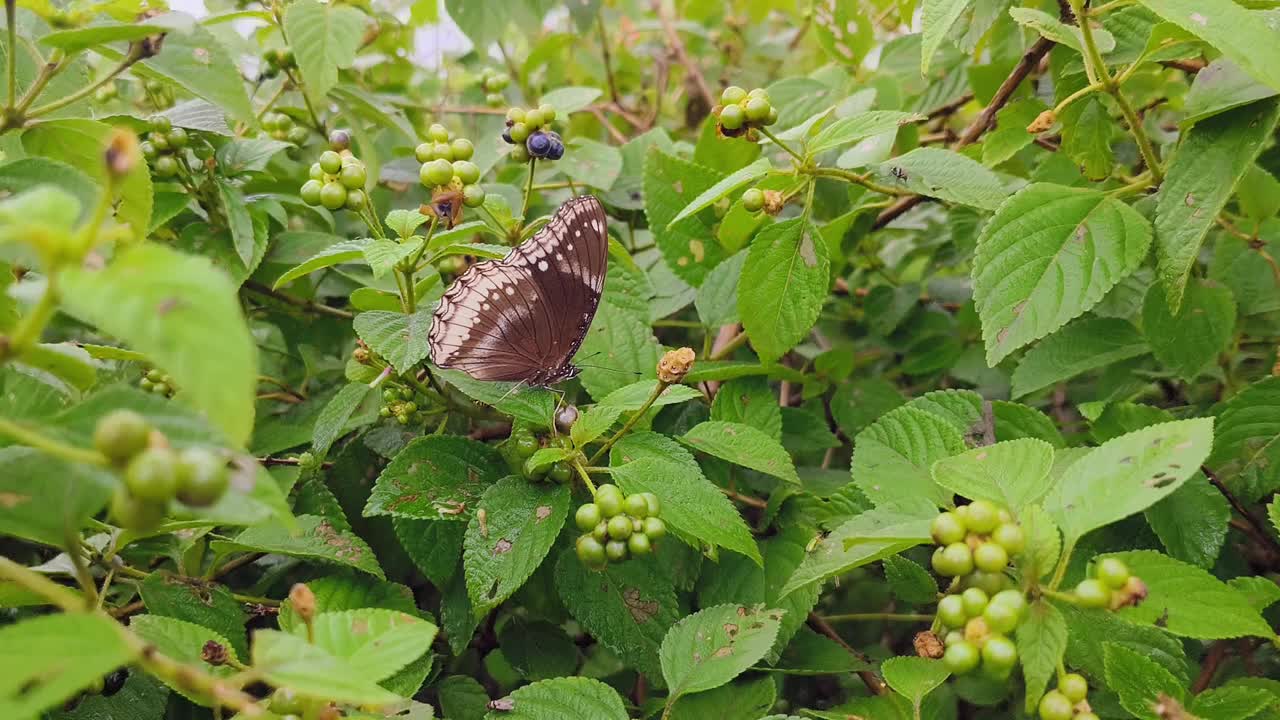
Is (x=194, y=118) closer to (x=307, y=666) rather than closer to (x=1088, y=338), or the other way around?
(x=307, y=666)

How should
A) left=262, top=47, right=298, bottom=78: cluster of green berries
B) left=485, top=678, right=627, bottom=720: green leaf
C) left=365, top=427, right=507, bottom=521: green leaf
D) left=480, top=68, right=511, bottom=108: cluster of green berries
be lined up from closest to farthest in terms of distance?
left=485, top=678, right=627, bottom=720: green leaf, left=365, top=427, right=507, bottom=521: green leaf, left=262, top=47, right=298, bottom=78: cluster of green berries, left=480, top=68, right=511, bottom=108: cluster of green berries

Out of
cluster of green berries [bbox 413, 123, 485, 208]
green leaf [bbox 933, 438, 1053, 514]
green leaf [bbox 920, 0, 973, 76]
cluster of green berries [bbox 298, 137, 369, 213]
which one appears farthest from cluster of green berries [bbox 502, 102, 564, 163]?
green leaf [bbox 933, 438, 1053, 514]

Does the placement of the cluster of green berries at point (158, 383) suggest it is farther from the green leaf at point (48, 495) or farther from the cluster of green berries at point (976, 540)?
the cluster of green berries at point (976, 540)

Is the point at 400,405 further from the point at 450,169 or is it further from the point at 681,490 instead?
the point at 681,490

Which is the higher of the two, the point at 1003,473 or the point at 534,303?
the point at 534,303

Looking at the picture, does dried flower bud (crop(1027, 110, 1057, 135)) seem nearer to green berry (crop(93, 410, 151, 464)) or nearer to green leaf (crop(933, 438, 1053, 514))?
green leaf (crop(933, 438, 1053, 514))

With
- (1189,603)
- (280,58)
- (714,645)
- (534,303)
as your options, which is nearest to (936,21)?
(534,303)
